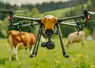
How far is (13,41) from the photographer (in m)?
9.58

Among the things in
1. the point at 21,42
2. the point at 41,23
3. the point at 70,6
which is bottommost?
the point at 70,6

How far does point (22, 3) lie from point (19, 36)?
1494 inches

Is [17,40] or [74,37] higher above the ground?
[17,40]

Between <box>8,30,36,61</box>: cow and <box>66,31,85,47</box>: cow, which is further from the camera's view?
<box>66,31,85,47</box>: cow

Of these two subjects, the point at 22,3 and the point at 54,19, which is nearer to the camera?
the point at 54,19

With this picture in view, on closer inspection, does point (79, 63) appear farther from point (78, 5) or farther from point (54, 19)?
point (78, 5)

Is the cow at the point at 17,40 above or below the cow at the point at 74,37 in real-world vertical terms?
above

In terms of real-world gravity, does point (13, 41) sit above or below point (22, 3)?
above

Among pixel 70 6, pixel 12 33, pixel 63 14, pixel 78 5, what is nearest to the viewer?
pixel 12 33

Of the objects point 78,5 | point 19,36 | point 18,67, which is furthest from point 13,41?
point 78,5

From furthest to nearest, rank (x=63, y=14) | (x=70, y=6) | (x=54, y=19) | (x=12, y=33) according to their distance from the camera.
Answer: (x=70, y=6)
(x=63, y=14)
(x=12, y=33)
(x=54, y=19)

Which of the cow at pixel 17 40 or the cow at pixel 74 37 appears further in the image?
the cow at pixel 74 37

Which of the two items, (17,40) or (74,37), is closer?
(17,40)

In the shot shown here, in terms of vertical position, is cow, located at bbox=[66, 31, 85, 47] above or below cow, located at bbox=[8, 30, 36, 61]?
below
